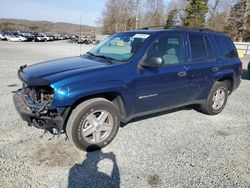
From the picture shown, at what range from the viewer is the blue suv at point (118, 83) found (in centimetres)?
333

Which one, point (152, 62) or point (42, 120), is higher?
point (152, 62)

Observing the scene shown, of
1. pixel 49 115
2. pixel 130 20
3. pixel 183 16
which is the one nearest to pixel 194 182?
pixel 49 115

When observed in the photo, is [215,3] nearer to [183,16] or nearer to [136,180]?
[183,16]

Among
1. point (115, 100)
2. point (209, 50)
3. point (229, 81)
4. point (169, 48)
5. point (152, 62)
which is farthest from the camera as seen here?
Result: point (229, 81)

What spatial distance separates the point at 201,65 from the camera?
15.5 ft

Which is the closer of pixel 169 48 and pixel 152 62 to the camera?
pixel 152 62

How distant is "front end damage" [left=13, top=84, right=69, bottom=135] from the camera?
328 centimetres

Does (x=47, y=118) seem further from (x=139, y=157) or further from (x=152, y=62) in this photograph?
(x=152, y=62)

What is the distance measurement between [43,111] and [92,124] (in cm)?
75

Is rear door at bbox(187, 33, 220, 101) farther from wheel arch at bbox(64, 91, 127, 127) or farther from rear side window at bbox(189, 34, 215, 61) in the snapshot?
wheel arch at bbox(64, 91, 127, 127)

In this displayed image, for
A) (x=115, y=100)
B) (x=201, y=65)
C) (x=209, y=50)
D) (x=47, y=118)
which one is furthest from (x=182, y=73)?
(x=47, y=118)

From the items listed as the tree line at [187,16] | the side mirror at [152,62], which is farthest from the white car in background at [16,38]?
the side mirror at [152,62]

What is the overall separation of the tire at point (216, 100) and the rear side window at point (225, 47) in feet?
2.21

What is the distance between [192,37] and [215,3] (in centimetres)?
5185
